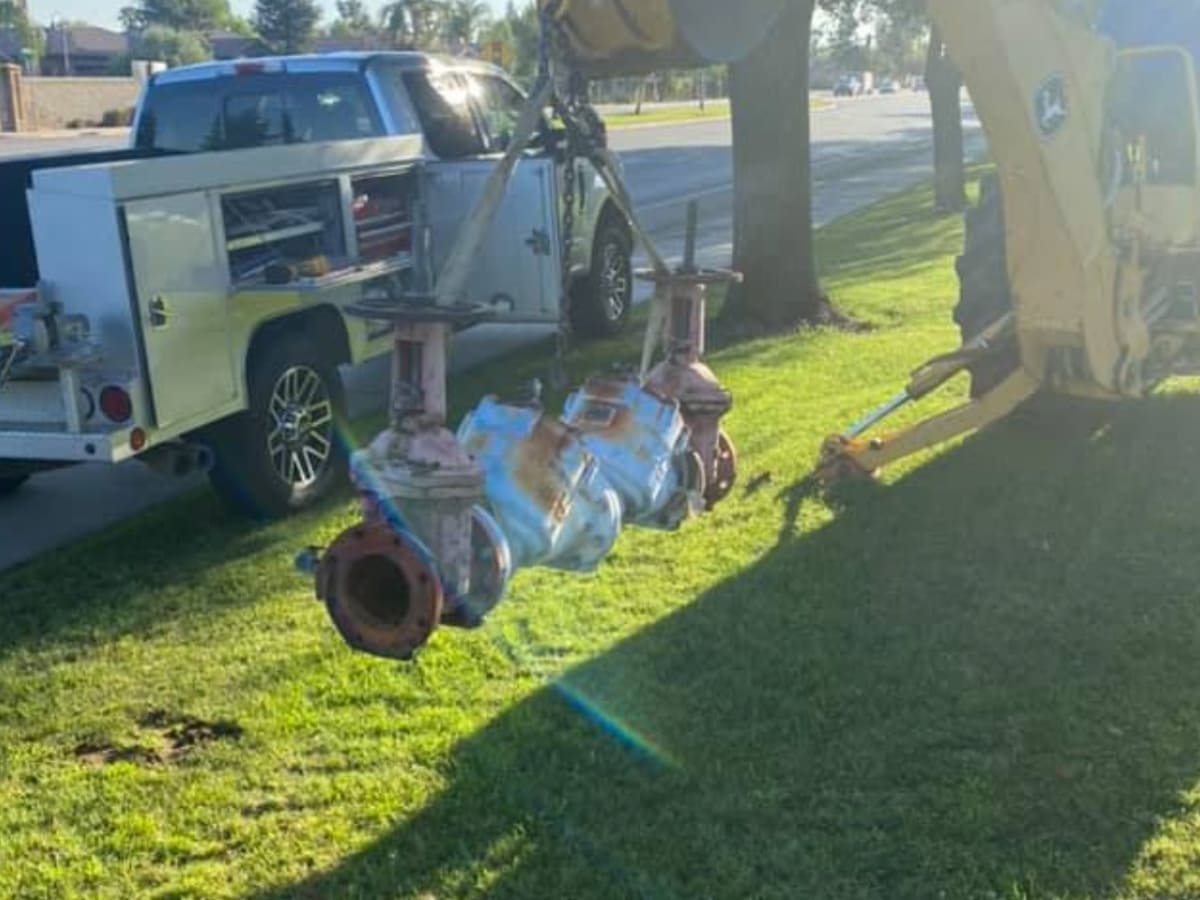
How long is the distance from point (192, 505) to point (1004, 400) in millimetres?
3913

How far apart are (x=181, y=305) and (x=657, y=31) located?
10.0 ft

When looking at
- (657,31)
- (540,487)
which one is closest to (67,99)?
(657,31)

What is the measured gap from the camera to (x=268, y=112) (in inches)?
351

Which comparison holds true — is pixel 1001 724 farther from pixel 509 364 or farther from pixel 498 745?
pixel 509 364

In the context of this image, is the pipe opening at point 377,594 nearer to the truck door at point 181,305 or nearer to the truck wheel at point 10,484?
the truck door at point 181,305

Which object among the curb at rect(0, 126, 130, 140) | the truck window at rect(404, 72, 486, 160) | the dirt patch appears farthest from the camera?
the curb at rect(0, 126, 130, 140)

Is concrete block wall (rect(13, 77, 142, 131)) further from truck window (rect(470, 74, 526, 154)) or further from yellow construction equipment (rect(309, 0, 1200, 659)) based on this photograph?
yellow construction equipment (rect(309, 0, 1200, 659))

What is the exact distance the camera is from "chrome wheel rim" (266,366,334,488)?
22.3 feet

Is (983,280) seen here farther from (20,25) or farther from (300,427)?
(20,25)

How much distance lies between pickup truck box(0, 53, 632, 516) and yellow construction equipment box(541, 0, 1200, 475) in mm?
1744

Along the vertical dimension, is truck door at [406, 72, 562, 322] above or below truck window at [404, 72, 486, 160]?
below

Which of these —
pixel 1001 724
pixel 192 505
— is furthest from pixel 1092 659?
pixel 192 505

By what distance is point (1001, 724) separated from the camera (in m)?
4.29

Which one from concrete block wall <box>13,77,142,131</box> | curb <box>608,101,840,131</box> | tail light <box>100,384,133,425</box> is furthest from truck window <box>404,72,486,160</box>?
concrete block wall <box>13,77,142,131</box>
